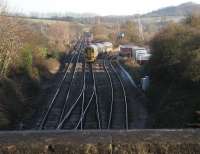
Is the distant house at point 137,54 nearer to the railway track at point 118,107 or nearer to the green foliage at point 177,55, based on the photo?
the railway track at point 118,107

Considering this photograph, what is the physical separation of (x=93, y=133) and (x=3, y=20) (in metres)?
35.6

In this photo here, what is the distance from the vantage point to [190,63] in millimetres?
25281

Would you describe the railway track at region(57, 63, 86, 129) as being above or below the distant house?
above

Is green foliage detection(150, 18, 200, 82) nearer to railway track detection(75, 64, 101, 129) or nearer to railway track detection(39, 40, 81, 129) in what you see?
railway track detection(75, 64, 101, 129)

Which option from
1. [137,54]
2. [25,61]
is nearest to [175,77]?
[25,61]

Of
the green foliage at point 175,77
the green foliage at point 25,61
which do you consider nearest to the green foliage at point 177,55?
the green foliage at point 175,77

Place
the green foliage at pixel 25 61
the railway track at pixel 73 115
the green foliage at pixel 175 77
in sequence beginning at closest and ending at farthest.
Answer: the green foliage at pixel 175 77, the railway track at pixel 73 115, the green foliage at pixel 25 61

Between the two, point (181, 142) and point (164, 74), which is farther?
point (164, 74)

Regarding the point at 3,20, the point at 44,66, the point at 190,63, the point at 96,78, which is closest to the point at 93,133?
the point at 190,63

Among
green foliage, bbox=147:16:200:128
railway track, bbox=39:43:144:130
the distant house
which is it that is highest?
green foliage, bbox=147:16:200:128

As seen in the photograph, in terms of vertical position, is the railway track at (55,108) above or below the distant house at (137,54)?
above

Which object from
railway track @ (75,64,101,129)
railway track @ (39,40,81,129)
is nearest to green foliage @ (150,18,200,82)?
railway track @ (75,64,101,129)

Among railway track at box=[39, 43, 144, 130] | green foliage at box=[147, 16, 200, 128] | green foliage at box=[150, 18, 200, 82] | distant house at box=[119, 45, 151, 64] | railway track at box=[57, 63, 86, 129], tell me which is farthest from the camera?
distant house at box=[119, 45, 151, 64]

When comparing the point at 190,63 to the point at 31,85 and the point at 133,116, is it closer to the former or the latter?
the point at 133,116
